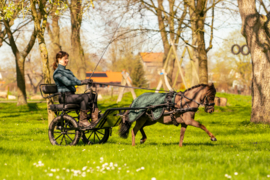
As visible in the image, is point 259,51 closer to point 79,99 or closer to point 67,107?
point 79,99

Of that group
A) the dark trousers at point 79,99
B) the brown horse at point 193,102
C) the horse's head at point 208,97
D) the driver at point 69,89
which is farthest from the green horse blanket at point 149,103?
the dark trousers at point 79,99

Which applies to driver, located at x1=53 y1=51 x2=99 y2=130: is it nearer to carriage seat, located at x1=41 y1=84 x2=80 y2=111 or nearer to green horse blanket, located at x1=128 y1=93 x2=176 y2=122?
carriage seat, located at x1=41 y1=84 x2=80 y2=111

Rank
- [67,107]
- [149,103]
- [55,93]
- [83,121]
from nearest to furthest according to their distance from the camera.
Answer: [149,103]
[67,107]
[83,121]
[55,93]

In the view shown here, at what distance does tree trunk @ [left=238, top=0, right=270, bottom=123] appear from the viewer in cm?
1109

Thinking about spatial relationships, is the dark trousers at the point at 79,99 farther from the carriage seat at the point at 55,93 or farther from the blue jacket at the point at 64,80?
the blue jacket at the point at 64,80

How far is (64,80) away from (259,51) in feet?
25.0

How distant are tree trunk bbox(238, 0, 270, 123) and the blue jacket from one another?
24.0ft

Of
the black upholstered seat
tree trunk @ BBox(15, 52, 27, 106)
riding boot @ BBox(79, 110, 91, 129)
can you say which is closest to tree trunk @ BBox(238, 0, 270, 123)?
riding boot @ BBox(79, 110, 91, 129)

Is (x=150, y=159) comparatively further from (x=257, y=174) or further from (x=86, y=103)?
(x=86, y=103)

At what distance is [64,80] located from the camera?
6.76 m

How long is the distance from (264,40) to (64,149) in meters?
8.28

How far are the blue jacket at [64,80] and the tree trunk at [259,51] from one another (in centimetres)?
732

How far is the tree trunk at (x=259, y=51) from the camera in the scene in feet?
36.4

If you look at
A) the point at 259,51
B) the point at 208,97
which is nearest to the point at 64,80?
the point at 208,97
